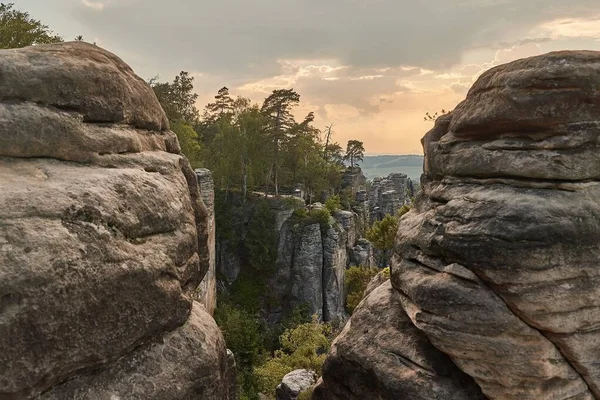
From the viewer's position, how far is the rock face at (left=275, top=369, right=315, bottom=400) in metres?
25.4

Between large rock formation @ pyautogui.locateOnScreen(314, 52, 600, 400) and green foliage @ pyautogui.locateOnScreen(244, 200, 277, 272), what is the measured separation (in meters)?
47.5

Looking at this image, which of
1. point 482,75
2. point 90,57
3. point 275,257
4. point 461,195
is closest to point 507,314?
point 461,195

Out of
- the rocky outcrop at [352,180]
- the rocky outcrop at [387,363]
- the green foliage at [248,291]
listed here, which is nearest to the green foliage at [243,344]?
the green foliage at [248,291]

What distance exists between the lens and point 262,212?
5991cm

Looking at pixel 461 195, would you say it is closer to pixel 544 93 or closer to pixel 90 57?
pixel 544 93

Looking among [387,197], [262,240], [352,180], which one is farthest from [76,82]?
[387,197]

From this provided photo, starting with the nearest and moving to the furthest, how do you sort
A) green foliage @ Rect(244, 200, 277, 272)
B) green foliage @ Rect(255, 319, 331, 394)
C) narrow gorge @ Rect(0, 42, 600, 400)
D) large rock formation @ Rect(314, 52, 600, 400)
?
narrow gorge @ Rect(0, 42, 600, 400), large rock formation @ Rect(314, 52, 600, 400), green foliage @ Rect(255, 319, 331, 394), green foliage @ Rect(244, 200, 277, 272)

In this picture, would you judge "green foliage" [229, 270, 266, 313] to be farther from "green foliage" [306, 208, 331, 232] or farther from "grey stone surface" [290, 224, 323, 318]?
"green foliage" [306, 208, 331, 232]

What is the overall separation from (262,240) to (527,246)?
4988 cm

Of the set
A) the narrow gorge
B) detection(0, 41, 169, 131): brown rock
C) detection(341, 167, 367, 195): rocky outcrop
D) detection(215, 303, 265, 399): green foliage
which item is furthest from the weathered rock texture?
detection(0, 41, 169, 131): brown rock

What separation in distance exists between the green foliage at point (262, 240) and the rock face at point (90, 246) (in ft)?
153

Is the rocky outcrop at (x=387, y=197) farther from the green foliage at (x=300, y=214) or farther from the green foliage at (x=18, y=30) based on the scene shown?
the green foliage at (x=18, y=30)

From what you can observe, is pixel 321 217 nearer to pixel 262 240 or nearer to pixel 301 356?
pixel 262 240

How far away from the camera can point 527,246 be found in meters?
10.2
